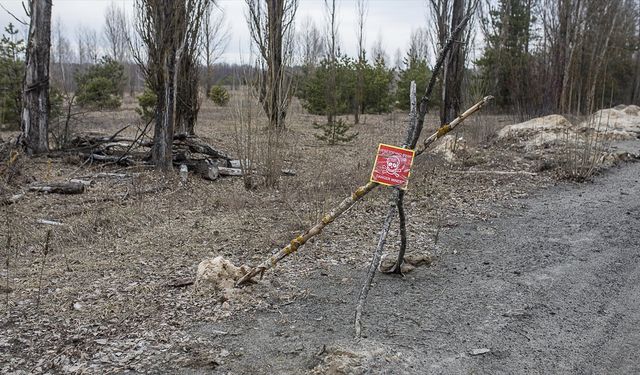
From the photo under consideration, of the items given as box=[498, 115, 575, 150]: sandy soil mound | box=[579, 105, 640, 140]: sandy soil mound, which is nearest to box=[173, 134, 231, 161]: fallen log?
box=[498, 115, 575, 150]: sandy soil mound

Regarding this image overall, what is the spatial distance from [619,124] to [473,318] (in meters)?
13.4

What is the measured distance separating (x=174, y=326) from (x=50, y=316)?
896 mm

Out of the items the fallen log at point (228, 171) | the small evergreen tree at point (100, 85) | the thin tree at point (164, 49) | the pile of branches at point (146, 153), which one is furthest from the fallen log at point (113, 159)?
the small evergreen tree at point (100, 85)

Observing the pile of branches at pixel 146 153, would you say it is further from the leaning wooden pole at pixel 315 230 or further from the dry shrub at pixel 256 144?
the leaning wooden pole at pixel 315 230

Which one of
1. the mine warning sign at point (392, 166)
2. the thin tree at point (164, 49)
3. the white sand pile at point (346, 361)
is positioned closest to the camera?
the white sand pile at point (346, 361)

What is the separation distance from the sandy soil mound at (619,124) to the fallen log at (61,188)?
10.3 meters

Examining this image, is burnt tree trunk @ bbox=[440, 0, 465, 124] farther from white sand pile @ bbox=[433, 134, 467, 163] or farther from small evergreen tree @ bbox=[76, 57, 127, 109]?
small evergreen tree @ bbox=[76, 57, 127, 109]

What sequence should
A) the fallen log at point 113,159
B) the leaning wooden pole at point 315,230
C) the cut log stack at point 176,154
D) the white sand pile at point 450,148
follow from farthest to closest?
the white sand pile at point 450,148, the fallen log at point 113,159, the cut log stack at point 176,154, the leaning wooden pole at point 315,230

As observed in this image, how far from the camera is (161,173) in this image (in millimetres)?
8781

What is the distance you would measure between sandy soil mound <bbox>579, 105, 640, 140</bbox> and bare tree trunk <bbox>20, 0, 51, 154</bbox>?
36.2 feet

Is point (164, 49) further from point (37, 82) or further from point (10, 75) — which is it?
point (10, 75)

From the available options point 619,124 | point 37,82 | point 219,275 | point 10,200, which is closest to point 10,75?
point 37,82

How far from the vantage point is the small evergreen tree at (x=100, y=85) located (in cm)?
1817

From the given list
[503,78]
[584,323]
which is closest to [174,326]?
[584,323]
